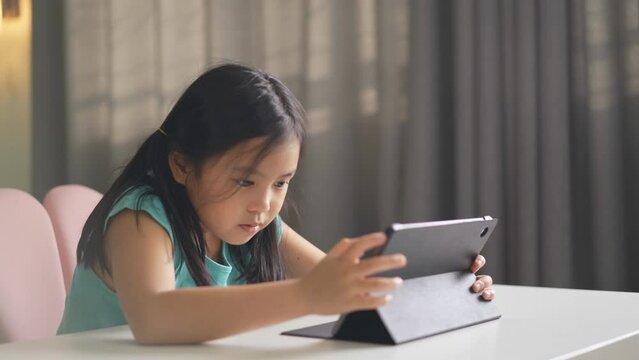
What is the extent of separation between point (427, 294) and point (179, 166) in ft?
1.33

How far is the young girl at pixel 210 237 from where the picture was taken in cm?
90

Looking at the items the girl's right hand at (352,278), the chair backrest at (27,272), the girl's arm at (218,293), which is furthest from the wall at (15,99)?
the girl's right hand at (352,278)

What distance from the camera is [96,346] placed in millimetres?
921

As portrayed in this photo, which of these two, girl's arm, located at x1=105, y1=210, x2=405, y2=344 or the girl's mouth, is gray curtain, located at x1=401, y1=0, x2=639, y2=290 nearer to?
the girl's mouth

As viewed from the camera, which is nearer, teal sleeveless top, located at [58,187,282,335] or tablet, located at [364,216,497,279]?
tablet, located at [364,216,497,279]

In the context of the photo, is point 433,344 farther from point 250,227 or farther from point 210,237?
point 210,237

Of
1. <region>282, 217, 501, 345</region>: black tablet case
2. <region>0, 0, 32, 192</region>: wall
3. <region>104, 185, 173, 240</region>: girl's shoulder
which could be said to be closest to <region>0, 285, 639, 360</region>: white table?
<region>282, 217, 501, 345</region>: black tablet case

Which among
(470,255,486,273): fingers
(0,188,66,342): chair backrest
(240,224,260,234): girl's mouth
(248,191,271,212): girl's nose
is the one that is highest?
(248,191,271,212): girl's nose

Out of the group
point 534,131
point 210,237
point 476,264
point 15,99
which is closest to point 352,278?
point 476,264

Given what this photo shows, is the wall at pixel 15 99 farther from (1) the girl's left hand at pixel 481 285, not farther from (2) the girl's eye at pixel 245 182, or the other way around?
(1) the girl's left hand at pixel 481 285

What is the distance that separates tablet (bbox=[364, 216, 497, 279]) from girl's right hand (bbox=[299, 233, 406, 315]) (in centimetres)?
3

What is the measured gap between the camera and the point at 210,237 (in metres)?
1.36

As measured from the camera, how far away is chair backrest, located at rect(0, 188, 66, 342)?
4.65 feet

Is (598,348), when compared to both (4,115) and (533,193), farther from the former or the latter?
(4,115)
